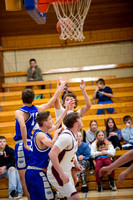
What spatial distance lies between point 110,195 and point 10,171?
203cm

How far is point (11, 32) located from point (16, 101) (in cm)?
373

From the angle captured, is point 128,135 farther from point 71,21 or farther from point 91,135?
point 71,21

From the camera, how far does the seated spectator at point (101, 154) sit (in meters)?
6.42

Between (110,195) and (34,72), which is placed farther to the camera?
(34,72)

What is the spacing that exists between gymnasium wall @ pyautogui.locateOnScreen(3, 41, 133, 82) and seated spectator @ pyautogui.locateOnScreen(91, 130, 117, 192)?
6.25m

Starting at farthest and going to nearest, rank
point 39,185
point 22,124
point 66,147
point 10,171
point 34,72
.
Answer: point 34,72
point 10,171
point 22,124
point 39,185
point 66,147

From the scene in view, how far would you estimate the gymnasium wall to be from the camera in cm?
1288

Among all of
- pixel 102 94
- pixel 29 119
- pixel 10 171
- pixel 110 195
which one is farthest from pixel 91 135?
pixel 29 119

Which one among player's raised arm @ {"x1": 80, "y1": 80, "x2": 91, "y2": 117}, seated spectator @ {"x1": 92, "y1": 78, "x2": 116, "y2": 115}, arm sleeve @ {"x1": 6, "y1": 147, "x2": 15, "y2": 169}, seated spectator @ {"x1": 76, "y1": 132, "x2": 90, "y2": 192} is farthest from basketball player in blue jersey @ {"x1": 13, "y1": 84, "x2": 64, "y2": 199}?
seated spectator @ {"x1": 92, "y1": 78, "x2": 116, "y2": 115}

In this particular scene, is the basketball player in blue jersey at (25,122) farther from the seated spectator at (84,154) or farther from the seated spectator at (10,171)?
the seated spectator at (84,154)

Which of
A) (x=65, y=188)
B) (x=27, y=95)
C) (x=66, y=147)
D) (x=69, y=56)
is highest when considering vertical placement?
(x=69, y=56)

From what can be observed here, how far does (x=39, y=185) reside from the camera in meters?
4.08

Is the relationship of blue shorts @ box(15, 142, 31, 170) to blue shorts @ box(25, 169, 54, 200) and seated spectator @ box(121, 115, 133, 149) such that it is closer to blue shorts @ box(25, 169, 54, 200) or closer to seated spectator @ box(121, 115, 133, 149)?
blue shorts @ box(25, 169, 54, 200)

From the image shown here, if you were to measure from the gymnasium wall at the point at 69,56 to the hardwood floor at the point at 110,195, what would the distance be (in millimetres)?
7052
